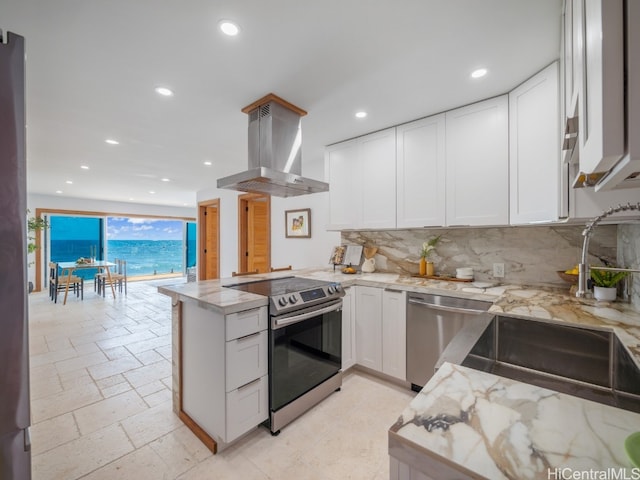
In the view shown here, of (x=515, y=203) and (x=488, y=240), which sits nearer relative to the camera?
(x=515, y=203)

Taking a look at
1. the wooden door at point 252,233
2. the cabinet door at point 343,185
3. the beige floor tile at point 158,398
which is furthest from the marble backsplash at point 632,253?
the wooden door at point 252,233

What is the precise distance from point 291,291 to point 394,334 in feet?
3.48

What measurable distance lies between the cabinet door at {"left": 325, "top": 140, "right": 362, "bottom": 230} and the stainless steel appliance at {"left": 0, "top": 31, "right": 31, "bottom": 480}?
261cm

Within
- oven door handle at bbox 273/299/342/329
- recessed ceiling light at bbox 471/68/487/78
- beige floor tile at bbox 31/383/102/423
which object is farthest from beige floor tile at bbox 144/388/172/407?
recessed ceiling light at bbox 471/68/487/78

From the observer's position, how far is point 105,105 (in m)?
2.34

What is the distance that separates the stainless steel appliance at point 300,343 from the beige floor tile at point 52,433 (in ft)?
4.53

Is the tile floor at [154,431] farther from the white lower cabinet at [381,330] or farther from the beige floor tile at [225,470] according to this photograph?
the white lower cabinet at [381,330]

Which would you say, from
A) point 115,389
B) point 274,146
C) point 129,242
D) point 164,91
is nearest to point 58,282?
point 129,242

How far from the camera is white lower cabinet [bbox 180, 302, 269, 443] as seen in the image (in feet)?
5.56

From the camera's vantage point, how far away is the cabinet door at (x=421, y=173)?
250 centimetres

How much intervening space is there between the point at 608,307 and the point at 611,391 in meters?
0.76

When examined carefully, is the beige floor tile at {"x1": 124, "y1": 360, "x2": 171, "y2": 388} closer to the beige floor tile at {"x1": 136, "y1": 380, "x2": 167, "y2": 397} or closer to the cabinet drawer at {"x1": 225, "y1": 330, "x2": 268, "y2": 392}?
the beige floor tile at {"x1": 136, "y1": 380, "x2": 167, "y2": 397}

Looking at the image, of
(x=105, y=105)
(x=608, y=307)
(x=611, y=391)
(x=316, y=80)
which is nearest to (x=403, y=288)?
(x=608, y=307)

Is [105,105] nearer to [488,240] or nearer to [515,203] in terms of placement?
[515,203]
